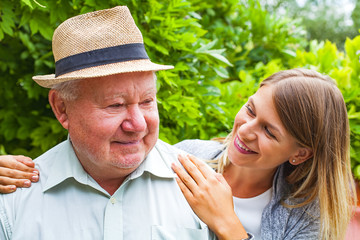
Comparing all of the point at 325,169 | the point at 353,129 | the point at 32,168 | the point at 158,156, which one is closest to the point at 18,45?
the point at 32,168

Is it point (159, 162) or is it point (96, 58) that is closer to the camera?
point (96, 58)

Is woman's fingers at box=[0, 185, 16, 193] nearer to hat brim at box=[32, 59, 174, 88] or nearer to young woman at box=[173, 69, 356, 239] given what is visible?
hat brim at box=[32, 59, 174, 88]

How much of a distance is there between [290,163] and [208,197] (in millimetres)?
763

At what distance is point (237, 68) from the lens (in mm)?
3662

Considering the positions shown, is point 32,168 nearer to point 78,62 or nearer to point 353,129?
point 78,62

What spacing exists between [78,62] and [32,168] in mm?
606

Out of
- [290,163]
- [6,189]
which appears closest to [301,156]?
[290,163]

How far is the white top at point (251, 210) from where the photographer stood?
236cm

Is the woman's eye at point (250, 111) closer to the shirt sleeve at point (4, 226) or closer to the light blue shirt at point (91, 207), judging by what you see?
the light blue shirt at point (91, 207)

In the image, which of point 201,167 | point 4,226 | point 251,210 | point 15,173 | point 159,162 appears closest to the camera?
point 4,226

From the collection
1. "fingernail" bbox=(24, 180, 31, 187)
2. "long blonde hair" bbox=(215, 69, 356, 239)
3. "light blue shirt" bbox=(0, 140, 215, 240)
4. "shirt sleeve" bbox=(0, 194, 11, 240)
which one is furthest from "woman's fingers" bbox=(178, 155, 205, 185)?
"shirt sleeve" bbox=(0, 194, 11, 240)

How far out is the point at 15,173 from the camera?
5.60 ft

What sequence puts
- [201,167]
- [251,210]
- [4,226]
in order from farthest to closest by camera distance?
1. [251,210]
2. [201,167]
3. [4,226]

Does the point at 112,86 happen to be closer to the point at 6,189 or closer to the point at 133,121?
the point at 133,121
